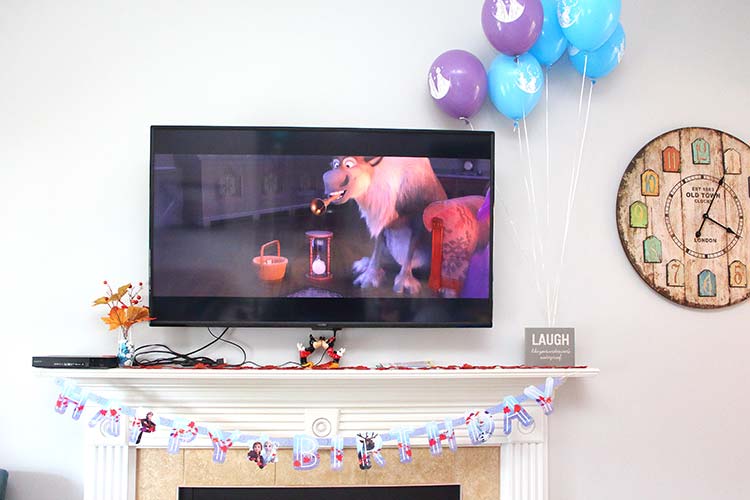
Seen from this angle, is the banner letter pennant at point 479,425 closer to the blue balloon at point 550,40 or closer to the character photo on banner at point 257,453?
the character photo on banner at point 257,453

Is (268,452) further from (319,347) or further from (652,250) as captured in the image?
(652,250)

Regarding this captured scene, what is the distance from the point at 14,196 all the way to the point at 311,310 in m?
1.16

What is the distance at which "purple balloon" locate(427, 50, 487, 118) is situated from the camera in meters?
2.45

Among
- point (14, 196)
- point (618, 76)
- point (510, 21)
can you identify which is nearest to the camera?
point (510, 21)

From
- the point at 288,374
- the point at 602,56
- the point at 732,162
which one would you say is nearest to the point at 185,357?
the point at 288,374

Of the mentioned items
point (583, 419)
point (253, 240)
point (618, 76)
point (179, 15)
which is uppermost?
point (179, 15)

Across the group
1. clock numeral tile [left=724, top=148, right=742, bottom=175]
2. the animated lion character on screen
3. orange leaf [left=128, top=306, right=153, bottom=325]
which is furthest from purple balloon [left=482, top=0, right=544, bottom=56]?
orange leaf [left=128, top=306, right=153, bottom=325]

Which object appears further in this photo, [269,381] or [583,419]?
[583,419]

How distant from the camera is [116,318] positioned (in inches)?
92.0

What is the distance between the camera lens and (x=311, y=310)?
2.42 meters

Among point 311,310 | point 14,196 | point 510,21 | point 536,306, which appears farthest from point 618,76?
point 14,196

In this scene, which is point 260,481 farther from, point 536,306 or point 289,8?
point 289,8

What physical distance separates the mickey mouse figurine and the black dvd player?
2.13 feet

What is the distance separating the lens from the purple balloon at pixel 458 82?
2.45 m
